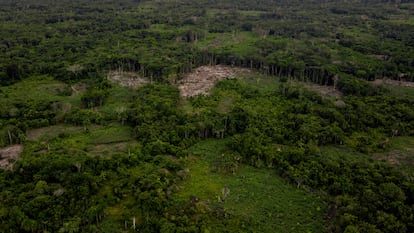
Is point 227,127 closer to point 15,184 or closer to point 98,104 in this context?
point 98,104

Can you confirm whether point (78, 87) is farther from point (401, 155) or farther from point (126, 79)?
point (401, 155)

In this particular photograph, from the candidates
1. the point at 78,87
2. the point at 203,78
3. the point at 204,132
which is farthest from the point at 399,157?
the point at 78,87

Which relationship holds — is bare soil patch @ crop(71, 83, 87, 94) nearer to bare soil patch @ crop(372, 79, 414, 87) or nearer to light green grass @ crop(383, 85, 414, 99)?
bare soil patch @ crop(372, 79, 414, 87)

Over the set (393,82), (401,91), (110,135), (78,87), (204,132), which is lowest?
Result: (110,135)

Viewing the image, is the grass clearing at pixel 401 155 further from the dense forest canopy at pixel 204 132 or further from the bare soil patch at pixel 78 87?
the bare soil patch at pixel 78 87

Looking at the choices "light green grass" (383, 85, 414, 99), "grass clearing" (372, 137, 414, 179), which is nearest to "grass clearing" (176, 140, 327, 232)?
"grass clearing" (372, 137, 414, 179)
